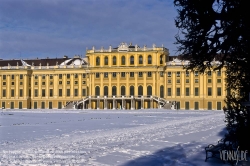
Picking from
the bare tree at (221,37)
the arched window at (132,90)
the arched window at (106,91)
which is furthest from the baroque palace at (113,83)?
the bare tree at (221,37)

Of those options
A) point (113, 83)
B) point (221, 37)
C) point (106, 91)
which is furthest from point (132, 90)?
point (221, 37)

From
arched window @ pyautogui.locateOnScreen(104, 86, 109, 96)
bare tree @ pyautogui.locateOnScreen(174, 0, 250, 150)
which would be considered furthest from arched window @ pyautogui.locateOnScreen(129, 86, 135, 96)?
bare tree @ pyautogui.locateOnScreen(174, 0, 250, 150)

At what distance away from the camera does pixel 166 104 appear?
68.8m

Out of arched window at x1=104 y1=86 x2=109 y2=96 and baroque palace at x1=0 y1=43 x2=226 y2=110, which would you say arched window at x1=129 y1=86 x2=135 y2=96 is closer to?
baroque palace at x1=0 y1=43 x2=226 y2=110

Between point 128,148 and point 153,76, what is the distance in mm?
59939

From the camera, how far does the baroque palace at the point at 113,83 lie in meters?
72.1

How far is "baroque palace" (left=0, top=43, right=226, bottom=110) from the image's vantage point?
236ft

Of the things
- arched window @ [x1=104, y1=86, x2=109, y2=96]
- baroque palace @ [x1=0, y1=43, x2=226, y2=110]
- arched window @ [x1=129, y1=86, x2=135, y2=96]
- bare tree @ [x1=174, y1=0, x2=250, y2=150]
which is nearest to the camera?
bare tree @ [x1=174, y1=0, x2=250, y2=150]

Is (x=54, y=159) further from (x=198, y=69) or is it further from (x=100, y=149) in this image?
(x=198, y=69)

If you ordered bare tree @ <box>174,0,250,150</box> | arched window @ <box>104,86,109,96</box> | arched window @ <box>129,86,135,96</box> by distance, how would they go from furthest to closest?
arched window @ <box>104,86,109,96</box> < arched window @ <box>129,86,135,96</box> < bare tree @ <box>174,0,250,150</box>

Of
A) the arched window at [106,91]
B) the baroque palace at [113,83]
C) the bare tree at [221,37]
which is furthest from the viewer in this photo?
the arched window at [106,91]

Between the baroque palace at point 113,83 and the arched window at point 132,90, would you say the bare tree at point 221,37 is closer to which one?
the baroque palace at point 113,83

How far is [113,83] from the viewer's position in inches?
2990

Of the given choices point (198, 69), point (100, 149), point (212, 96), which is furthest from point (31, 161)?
point (212, 96)
